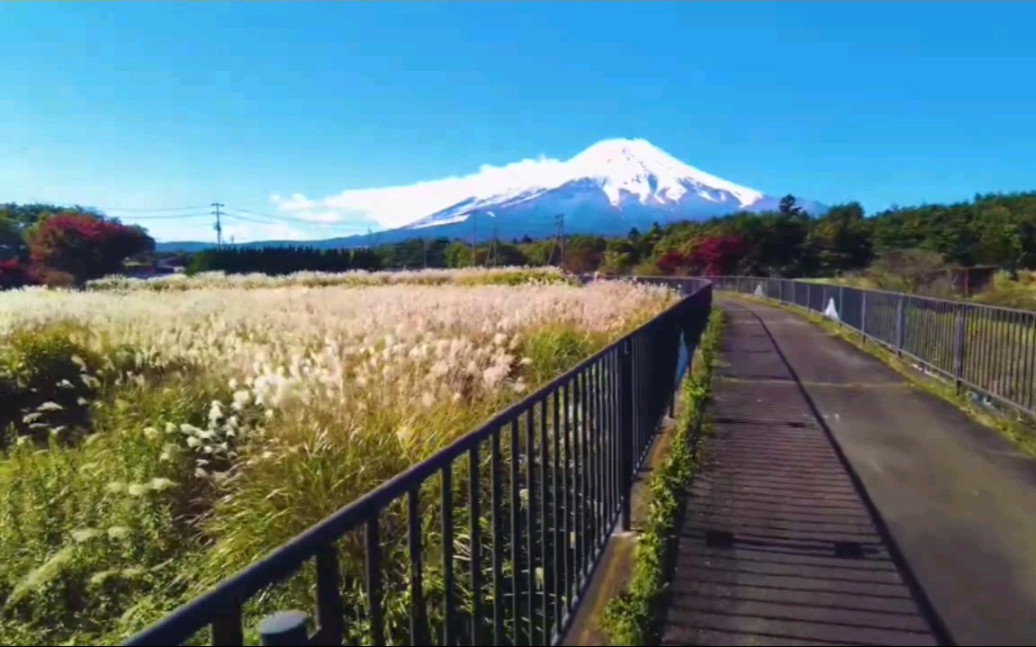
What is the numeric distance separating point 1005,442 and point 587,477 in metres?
4.59

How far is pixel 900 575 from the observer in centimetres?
339

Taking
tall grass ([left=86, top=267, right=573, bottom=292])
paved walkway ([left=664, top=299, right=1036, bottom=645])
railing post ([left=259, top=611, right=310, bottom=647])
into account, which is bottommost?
paved walkway ([left=664, top=299, right=1036, bottom=645])

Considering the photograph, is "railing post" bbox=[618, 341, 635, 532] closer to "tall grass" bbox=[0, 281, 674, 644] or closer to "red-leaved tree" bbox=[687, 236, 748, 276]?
"tall grass" bbox=[0, 281, 674, 644]

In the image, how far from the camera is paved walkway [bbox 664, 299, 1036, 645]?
297 cm

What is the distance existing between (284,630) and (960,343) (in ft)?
28.0

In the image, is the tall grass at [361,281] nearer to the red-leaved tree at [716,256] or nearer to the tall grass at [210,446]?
the tall grass at [210,446]

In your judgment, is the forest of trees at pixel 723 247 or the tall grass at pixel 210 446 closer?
the tall grass at pixel 210 446

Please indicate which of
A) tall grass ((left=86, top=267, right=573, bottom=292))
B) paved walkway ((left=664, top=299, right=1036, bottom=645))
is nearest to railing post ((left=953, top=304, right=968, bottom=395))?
paved walkway ((left=664, top=299, right=1036, bottom=645))

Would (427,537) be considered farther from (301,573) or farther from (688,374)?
(688,374)

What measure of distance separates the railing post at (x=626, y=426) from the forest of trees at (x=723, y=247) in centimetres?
4323

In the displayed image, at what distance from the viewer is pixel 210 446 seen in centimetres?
475

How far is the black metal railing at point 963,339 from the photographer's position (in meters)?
6.19

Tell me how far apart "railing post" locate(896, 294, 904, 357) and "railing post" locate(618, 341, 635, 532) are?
320 inches

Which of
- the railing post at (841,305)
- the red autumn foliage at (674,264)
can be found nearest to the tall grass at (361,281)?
the railing post at (841,305)
